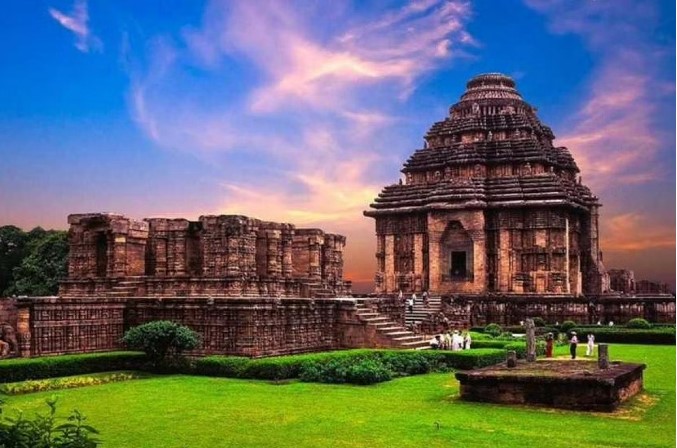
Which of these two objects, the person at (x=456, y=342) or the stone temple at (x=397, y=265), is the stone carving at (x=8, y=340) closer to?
the stone temple at (x=397, y=265)

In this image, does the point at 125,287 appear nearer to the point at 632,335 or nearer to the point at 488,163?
the point at 632,335

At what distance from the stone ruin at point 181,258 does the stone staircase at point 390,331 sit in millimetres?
2927

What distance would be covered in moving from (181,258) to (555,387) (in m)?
14.3

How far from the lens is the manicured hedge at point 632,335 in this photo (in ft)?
96.3

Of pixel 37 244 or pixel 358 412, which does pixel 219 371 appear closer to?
pixel 358 412

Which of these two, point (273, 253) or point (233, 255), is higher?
point (273, 253)

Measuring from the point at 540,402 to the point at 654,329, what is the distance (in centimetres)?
1866

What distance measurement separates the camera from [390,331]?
2350cm

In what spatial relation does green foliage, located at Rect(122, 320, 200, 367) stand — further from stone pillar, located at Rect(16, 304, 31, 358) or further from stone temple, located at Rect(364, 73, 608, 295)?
stone temple, located at Rect(364, 73, 608, 295)

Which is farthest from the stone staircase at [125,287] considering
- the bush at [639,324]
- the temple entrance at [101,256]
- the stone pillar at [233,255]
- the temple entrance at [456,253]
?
the temple entrance at [456,253]

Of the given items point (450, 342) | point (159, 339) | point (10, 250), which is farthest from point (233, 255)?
point (10, 250)

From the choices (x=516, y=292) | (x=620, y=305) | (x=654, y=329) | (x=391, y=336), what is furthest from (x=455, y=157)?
(x=391, y=336)

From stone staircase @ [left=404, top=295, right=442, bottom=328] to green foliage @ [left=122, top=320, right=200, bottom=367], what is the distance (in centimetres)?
1169

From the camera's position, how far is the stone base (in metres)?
13.3
